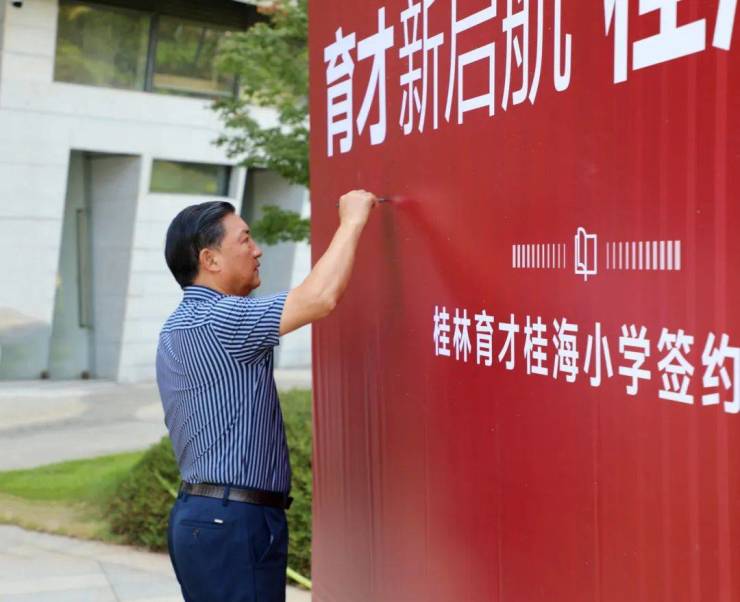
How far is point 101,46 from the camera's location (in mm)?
17344

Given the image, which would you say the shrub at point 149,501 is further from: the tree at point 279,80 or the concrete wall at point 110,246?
the concrete wall at point 110,246

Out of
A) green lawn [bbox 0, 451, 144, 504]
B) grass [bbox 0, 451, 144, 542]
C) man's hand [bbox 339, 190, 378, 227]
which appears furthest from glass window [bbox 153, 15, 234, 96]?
man's hand [bbox 339, 190, 378, 227]

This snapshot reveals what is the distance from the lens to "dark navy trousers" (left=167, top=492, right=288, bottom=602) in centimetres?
299

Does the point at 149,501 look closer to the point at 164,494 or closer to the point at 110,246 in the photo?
the point at 164,494

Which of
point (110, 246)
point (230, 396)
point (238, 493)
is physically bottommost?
point (238, 493)

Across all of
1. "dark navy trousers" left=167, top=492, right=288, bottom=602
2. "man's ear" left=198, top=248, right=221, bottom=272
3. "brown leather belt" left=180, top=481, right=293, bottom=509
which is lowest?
"dark navy trousers" left=167, top=492, right=288, bottom=602

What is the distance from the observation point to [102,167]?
1783cm

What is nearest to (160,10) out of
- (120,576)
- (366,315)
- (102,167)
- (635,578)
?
(102,167)

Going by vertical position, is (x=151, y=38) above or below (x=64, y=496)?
above

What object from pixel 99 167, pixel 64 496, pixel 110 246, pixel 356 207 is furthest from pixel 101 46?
pixel 356 207

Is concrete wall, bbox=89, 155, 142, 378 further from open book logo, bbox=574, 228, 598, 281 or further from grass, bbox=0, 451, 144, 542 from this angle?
open book logo, bbox=574, 228, 598, 281

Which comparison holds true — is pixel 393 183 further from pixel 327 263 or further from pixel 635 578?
pixel 635 578

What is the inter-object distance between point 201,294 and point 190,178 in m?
15.4

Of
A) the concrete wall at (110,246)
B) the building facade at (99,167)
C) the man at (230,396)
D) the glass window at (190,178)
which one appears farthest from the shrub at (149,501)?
the glass window at (190,178)
